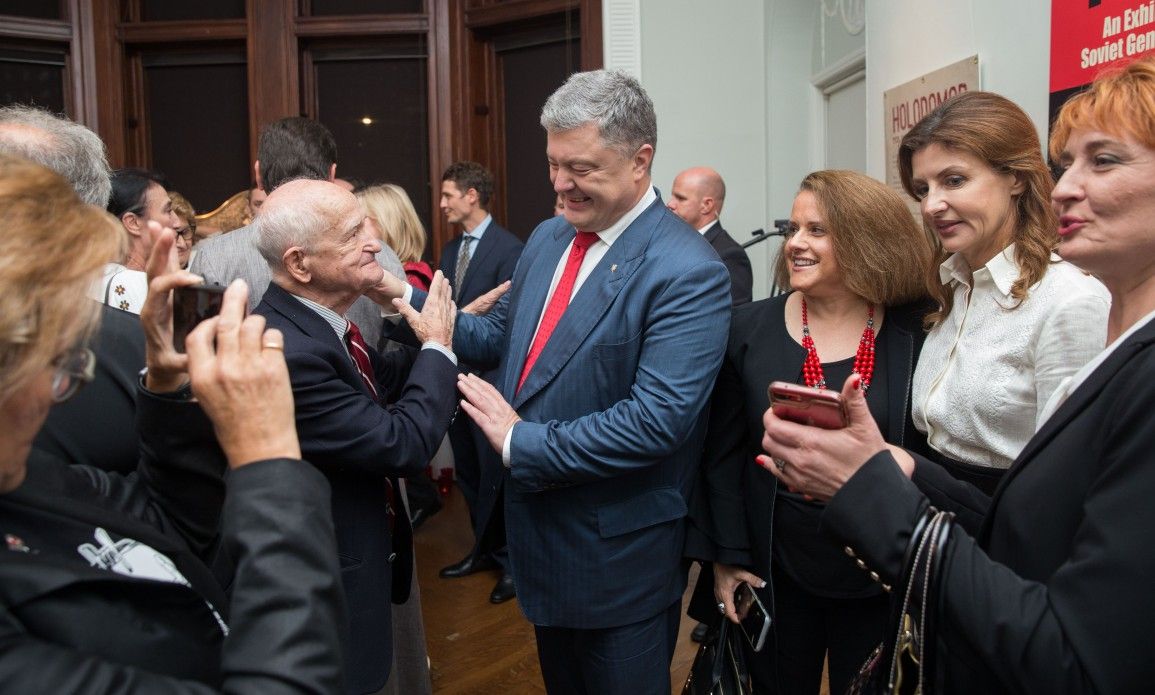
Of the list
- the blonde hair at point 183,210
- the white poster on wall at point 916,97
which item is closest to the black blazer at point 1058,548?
the white poster on wall at point 916,97

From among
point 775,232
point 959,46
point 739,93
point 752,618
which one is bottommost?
point 752,618

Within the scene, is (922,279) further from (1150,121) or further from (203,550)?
(203,550)

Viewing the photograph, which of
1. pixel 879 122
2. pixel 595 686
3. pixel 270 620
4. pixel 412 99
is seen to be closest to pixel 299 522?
pixel 270 620

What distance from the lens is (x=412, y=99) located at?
643 centimetres

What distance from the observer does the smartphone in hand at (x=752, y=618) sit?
6.25 feet

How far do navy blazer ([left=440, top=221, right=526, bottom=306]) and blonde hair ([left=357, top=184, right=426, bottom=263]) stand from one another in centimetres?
49

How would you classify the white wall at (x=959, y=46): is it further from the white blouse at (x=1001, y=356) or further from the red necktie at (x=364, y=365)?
the red necktie at (x=364, y=365)

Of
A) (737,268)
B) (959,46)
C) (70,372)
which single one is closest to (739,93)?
(737,268)

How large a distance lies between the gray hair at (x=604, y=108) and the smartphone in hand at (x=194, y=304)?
1.05 metres

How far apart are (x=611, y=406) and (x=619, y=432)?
0.15 meters

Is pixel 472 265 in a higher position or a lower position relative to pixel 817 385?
higher

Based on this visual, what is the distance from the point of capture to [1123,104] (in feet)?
3.95

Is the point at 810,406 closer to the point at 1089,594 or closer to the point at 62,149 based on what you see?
the point at 1089,594

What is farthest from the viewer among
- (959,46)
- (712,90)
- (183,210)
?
(712,90)
